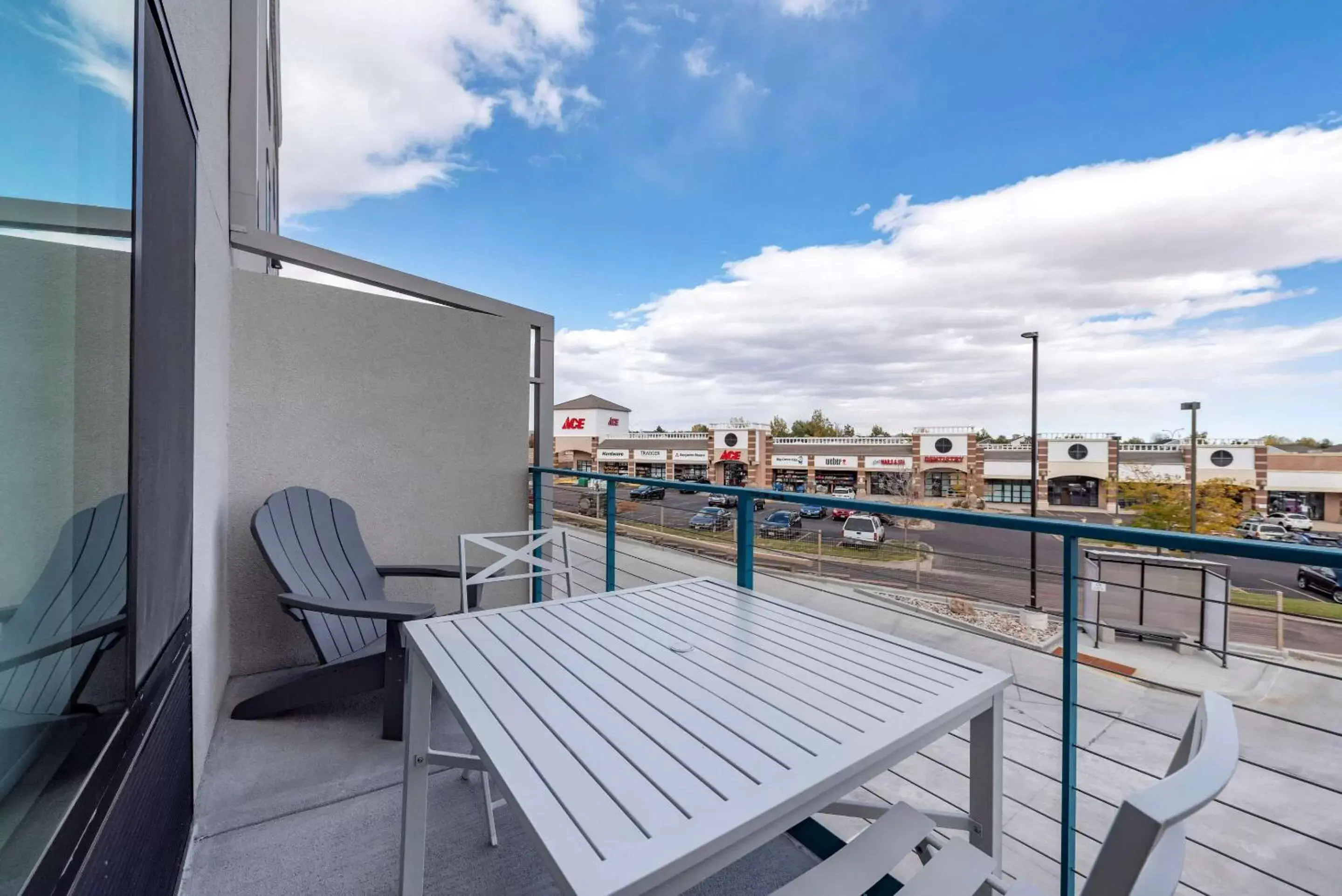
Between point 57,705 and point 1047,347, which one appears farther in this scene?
point 1047,347

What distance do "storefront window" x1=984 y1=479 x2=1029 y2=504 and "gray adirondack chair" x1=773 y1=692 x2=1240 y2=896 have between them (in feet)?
90.7

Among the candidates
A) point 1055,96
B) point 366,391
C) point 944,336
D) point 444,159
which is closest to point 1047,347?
point 944,336

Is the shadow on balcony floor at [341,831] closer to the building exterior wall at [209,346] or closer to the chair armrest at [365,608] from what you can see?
the building exterior wall at [209,346]

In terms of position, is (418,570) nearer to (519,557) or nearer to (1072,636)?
(519,557)

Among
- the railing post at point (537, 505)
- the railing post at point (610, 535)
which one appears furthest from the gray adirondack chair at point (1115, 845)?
the railing post at point (537, 505)

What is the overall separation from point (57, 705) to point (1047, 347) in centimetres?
3777

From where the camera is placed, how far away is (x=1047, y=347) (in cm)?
3156

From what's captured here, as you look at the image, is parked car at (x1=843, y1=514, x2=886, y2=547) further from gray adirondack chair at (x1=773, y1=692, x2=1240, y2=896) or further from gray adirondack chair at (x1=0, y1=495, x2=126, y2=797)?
gray adirondack chair at (x1=0, y1=495, x2=126, y2=797)

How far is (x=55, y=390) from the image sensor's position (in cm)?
71

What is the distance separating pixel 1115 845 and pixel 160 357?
1.62 m

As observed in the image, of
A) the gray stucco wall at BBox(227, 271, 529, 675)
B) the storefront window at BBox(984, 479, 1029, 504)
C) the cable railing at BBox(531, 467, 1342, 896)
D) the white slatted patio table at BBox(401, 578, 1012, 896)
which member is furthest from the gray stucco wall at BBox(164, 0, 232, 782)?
the storefront window at BBox(984, 479, 1029, 504)

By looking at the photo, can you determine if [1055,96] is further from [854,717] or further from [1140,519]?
[854,717]

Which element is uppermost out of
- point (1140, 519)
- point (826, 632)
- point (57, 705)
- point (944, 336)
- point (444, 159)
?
point (944, 336)

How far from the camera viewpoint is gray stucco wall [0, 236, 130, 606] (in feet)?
1.91
